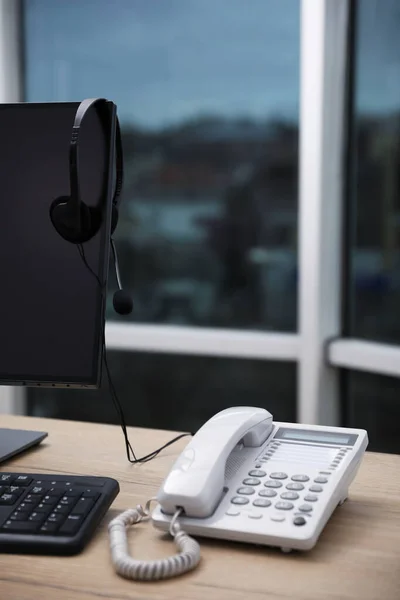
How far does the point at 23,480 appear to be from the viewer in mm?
921

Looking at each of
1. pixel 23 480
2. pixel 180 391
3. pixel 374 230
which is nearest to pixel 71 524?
pixel 23 480

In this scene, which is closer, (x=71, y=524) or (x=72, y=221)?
(x=71, y=524)

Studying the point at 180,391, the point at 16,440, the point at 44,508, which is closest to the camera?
the point at 44,508

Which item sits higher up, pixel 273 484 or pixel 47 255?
pixel 47 255

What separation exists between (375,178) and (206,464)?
1.53 meters

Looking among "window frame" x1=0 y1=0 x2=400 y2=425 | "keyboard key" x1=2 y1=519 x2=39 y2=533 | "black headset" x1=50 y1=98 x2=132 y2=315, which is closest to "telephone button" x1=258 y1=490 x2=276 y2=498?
"keyboard key" x1=2 y1=519 x2=39 y2=533

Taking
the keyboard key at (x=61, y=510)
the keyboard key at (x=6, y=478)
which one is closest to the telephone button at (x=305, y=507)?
the keyboard key at (x=61, y=510)

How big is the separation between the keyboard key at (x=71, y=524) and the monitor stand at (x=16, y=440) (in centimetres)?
30

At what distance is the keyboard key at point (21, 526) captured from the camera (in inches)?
31.9

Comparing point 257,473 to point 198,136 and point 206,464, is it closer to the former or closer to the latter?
point 206,464

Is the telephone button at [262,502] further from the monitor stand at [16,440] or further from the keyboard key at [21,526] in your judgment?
the monitor stand at [16,440]

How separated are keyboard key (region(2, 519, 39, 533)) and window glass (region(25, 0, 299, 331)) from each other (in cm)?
163

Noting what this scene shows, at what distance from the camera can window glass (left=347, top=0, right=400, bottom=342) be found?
2.11 meters

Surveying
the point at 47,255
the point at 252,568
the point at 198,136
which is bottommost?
the point at 252,568
